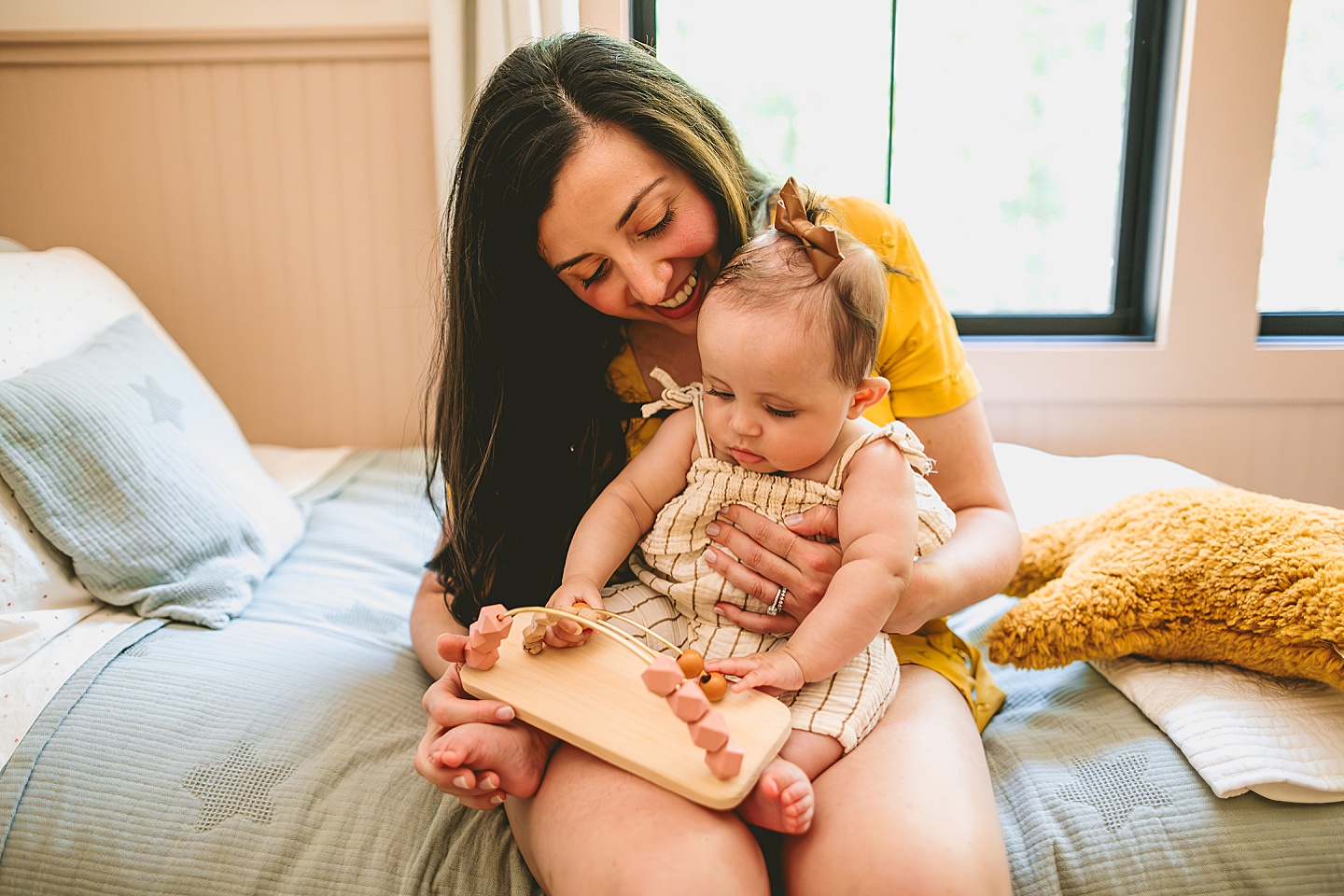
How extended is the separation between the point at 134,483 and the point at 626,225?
2.59 ft

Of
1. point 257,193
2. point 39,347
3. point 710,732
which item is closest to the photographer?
point 710,732

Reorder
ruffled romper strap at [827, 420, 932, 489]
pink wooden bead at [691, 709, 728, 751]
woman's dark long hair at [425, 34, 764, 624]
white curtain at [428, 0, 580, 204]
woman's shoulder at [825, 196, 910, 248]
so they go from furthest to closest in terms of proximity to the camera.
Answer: white curtain at [428, 0, 580, 204] < woman's shoulder at [825, 196, 910, 248] < woman's dark long hair at [425, 34, 764, 624] < ruffled romper strap at [827, 420, 932, 489] < pink wooden bead at [691, 709, 728, 751]

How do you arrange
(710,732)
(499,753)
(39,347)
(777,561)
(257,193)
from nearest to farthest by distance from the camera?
(710,732) → (499,753) → (777,561) → (39,347) → (257,193)

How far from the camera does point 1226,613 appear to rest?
3.43 feet

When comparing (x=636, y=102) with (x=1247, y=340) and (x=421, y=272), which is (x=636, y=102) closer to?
(x=421, y=272)

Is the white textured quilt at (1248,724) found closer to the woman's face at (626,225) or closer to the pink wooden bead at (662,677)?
the pink wooden bead at (662,677)

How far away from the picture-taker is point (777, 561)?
3.04 ft

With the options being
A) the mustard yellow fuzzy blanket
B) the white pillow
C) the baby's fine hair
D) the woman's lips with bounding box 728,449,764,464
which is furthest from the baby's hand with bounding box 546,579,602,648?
the white pillow

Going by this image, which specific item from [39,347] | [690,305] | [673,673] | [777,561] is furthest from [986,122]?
[39,347]

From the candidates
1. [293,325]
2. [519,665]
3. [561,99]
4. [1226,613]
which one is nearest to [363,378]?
[293,325]

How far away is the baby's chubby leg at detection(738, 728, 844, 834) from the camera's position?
2.50ft

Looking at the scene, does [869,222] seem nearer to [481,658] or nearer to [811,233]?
[811,233]

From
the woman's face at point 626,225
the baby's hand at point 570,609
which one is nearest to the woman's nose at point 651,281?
the woman's face at point 626,225

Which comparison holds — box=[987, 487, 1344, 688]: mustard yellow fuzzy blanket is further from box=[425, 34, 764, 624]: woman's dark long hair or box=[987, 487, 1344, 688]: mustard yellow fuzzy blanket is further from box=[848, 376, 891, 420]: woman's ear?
box=[425, 34, 764, 624]: woman's dark long hair
